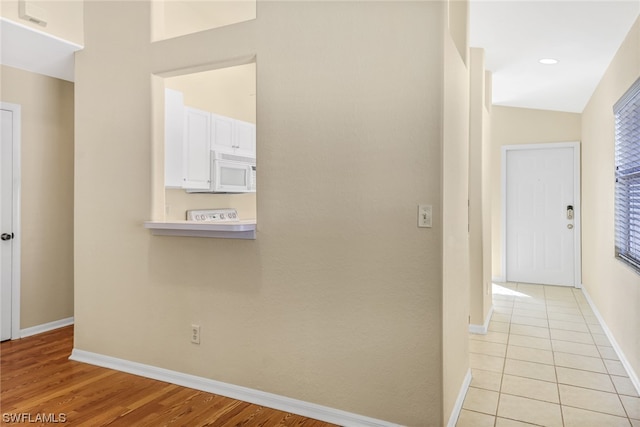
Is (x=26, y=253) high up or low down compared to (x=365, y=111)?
down

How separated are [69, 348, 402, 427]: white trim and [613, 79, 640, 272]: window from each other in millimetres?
2196

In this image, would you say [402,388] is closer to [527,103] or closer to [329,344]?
[329,344]

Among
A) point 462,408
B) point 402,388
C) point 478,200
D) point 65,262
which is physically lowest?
point 462,408

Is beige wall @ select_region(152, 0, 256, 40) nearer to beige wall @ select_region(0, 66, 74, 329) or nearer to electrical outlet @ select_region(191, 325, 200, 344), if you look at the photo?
beige wall @ select_region(0, 66, 74, 329)

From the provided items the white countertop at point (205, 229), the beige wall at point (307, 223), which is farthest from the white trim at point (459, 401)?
the white countertop at point (205, 229)

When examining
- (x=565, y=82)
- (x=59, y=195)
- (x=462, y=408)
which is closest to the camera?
(x=462, y=408)

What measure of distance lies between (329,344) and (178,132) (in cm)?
213

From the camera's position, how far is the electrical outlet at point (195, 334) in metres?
2.84

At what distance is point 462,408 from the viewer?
2.58m

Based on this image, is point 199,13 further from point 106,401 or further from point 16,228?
point 106,401

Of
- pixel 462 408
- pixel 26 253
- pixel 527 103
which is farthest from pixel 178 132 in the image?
pixel 527 103

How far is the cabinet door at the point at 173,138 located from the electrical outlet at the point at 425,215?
198 cm

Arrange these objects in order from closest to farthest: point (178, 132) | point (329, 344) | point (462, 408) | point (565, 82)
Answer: point (329, 344) → point (462, 408) → point (178, 132) → point (565, 82)

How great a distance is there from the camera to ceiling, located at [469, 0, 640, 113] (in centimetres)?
302
